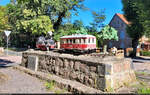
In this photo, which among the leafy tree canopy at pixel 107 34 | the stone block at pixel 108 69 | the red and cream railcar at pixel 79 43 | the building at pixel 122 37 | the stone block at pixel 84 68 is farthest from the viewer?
the building at pixel 122 37

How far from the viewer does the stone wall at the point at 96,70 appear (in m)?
4.49

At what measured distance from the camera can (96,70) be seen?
4707mm

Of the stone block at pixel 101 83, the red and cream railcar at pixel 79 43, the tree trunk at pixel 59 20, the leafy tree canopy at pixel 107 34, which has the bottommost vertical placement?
the stone block at pixel 101 83

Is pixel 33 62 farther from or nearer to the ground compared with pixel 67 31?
nearer to the ground

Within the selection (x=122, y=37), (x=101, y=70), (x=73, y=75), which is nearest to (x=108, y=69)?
(x=101, y=70)

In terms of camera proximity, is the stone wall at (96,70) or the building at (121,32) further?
the building at (121,32)

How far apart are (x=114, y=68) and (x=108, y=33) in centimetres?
2714

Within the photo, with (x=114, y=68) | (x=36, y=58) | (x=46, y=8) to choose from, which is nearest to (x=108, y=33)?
(x=46, y=8)

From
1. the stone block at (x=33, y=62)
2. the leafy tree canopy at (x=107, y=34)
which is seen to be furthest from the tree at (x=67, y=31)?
the stone block at (x=33, y=62)

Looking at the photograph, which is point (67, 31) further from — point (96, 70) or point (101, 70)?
point (101, 70)

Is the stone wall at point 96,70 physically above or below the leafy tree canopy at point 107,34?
below

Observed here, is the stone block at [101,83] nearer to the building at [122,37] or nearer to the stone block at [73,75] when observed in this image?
the stone block at [73,75]

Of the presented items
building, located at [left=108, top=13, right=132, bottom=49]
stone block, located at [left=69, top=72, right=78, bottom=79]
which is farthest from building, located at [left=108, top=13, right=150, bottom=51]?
stone block, located at [left=69, top=72, right=78, bottom=79]

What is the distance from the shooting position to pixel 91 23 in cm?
3425
